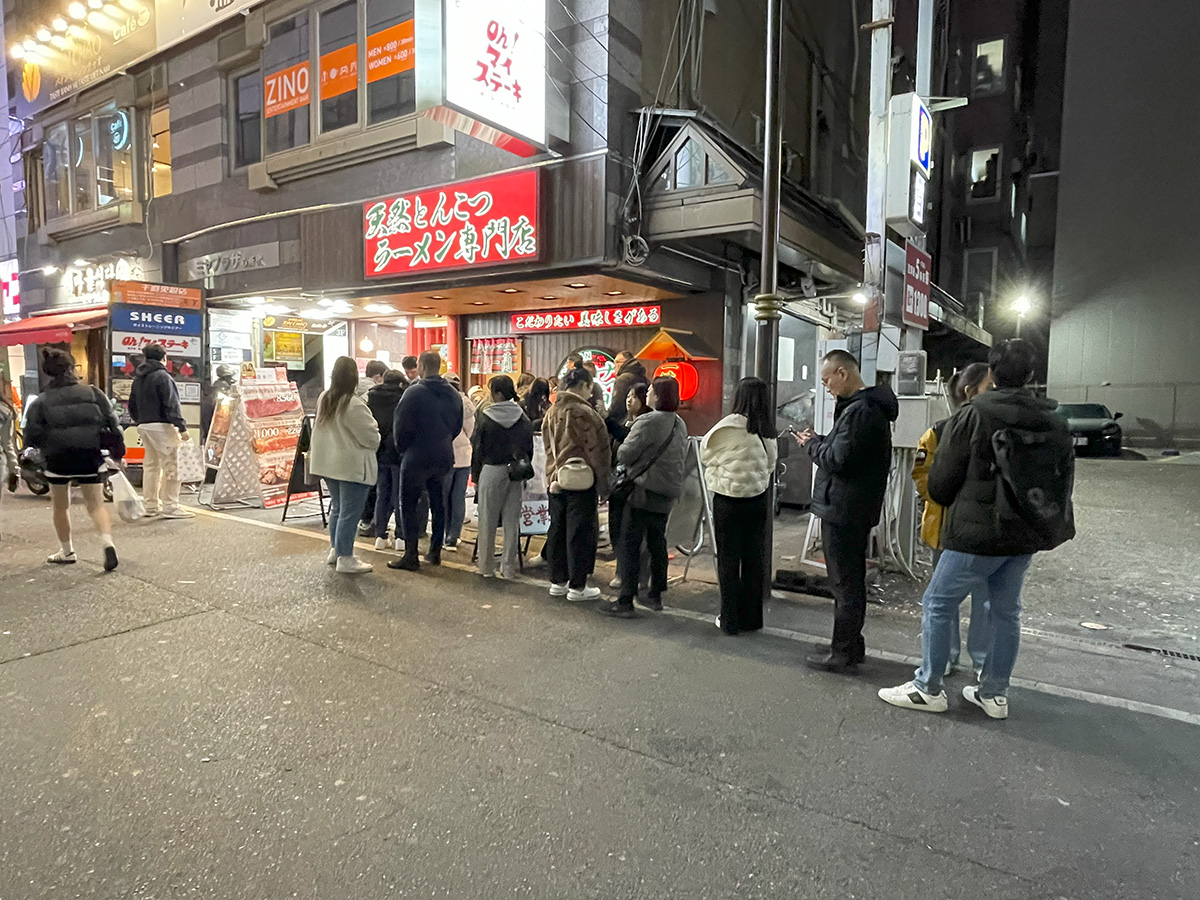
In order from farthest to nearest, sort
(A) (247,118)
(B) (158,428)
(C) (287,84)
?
(A) (247,118), (C) (287,84), (B) (158,428)

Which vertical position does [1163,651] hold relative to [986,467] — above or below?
below

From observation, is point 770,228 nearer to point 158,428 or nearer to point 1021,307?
point 158,428

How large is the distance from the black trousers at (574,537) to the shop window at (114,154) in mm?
15051

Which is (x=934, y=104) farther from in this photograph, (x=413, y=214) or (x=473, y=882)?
(x=473, y=882)

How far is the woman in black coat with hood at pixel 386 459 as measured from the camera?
25.6 ft

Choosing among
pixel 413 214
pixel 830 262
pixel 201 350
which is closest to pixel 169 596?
pixel 413 214

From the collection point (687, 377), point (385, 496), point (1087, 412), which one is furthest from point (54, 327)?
point (1087, 412)

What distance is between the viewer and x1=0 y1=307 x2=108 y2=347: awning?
14163 millimetres

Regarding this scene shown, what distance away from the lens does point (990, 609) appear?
4.03 meters

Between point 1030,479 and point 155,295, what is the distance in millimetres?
12970

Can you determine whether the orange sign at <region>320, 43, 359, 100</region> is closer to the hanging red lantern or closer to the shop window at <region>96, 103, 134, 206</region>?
the shop window at <region>96, 103, 134, 206</region>

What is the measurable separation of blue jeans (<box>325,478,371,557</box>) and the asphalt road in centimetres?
141

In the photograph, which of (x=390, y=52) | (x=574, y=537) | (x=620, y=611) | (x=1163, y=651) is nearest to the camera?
(x=1163, y=651)

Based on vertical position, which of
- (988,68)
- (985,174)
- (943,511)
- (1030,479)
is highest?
(988,68)
